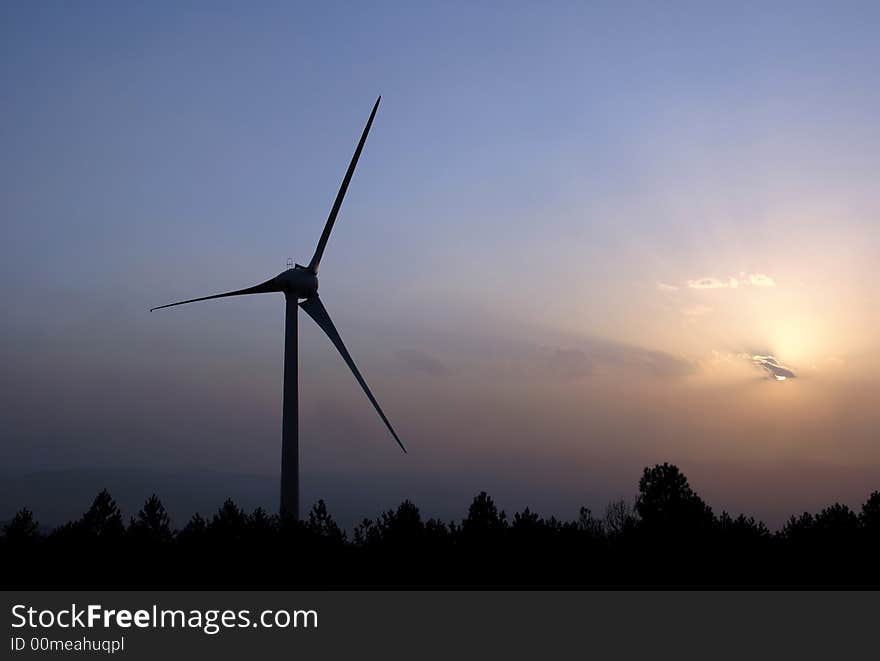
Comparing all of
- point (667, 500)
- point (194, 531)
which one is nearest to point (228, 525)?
point (194, 531)

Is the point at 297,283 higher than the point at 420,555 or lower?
higher

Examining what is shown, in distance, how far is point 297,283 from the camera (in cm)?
7350

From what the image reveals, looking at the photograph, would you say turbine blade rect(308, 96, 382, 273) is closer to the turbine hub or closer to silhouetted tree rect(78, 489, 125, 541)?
the turbine hub

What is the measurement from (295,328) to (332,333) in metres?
3.44

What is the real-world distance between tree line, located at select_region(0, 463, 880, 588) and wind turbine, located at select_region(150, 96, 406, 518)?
3638 millimetres

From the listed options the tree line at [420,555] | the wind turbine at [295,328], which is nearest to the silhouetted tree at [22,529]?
the tree line at [420,555]

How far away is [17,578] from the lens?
63438mm

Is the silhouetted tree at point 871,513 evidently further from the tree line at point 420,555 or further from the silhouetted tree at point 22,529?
the silhouetted tree at point 22,529

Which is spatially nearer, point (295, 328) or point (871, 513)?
point (295, 328)

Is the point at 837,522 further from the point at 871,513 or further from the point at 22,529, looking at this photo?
the point at 22,529

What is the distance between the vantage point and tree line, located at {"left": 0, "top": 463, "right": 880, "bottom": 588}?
6444cm

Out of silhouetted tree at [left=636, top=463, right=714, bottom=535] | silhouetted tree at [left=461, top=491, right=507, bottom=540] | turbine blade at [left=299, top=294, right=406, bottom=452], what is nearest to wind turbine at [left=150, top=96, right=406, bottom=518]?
turbine blade at [left=299, top=294, right=406, bottom=452]
